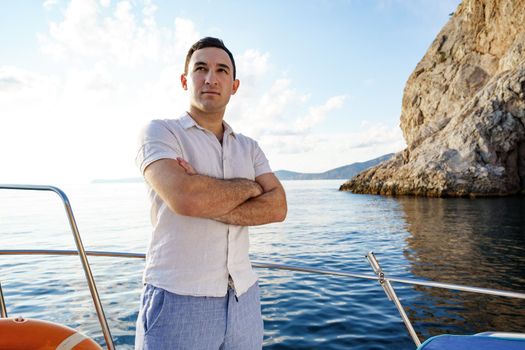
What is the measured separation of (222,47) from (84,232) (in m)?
18.0

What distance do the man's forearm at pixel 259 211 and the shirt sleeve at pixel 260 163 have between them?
0.15 m

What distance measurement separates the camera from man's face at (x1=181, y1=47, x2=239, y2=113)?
1896mm

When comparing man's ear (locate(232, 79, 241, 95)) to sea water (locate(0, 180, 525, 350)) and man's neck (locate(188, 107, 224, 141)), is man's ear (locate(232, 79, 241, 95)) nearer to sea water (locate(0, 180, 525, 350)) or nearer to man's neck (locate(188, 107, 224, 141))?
man's neck (locate(188, 107, 224, 141))

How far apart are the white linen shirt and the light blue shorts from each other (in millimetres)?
45

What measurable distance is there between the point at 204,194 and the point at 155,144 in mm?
354

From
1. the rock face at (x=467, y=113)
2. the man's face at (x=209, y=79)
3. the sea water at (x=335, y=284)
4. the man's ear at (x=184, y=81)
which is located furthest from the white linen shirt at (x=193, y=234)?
the rock face at (x=467, y=113)

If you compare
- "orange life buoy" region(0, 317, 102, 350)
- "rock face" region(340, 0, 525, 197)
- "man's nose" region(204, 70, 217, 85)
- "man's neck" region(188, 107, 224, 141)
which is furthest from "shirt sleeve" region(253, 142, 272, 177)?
"rock face" region(340, 0, 525, 197)

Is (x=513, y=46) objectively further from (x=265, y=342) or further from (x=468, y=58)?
(x=265, y=342)

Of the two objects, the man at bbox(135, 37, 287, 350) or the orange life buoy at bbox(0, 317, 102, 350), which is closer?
the orange life buoy at bbox(0, 317, 102, 350)

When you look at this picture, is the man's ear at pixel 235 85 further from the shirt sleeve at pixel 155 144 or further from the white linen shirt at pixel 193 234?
the shirt sleeve at pixel 155 144

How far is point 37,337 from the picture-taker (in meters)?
1.10

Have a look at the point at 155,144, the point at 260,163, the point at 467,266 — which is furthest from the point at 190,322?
the point at 467,266

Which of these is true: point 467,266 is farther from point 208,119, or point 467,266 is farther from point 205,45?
point 205,45

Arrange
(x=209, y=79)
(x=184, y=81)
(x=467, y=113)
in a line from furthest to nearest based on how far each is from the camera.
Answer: (x=467, y=113) < (x=184, y=81) < (x=209, y=79)
